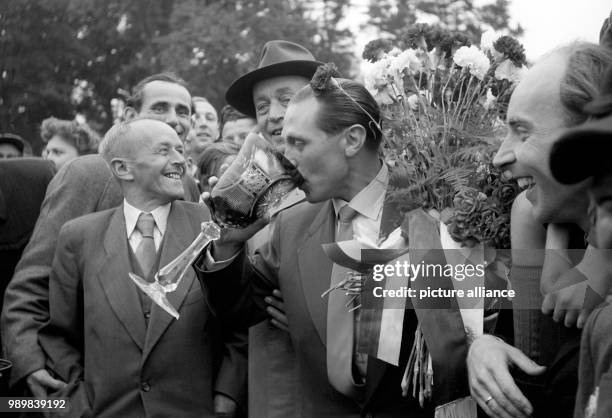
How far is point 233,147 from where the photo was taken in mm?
6238

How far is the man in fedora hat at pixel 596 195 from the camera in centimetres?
189

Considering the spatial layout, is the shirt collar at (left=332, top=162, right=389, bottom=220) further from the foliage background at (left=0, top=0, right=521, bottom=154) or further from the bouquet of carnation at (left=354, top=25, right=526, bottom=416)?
the foliage background at (left=0, top=0, right=521, bottom=154)

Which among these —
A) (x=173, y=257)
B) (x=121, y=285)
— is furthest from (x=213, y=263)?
(x=121, y=285)

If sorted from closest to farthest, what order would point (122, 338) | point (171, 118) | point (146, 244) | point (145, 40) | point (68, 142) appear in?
point (122, 338)
point (146, 244)
point (171, 118)
point (68, 142)
point (145, 40)

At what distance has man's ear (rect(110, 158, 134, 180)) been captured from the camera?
467cm

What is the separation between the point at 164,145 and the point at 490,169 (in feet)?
6.50

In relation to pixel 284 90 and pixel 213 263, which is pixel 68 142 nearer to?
pixel 284 90

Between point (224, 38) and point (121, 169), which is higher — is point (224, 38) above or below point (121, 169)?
below

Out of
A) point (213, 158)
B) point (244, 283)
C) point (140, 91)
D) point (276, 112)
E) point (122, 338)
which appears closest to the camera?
point (244, 283)

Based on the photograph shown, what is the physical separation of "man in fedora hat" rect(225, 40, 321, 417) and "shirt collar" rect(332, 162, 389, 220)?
0.54 m

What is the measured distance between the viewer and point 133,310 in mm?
4266

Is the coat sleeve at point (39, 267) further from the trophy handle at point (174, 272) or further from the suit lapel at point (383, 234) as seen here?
the suit lapel at point (383, 234)

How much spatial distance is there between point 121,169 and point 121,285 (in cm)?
70

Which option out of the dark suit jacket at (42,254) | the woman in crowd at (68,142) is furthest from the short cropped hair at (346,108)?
the woman in crowd at (68,142)
